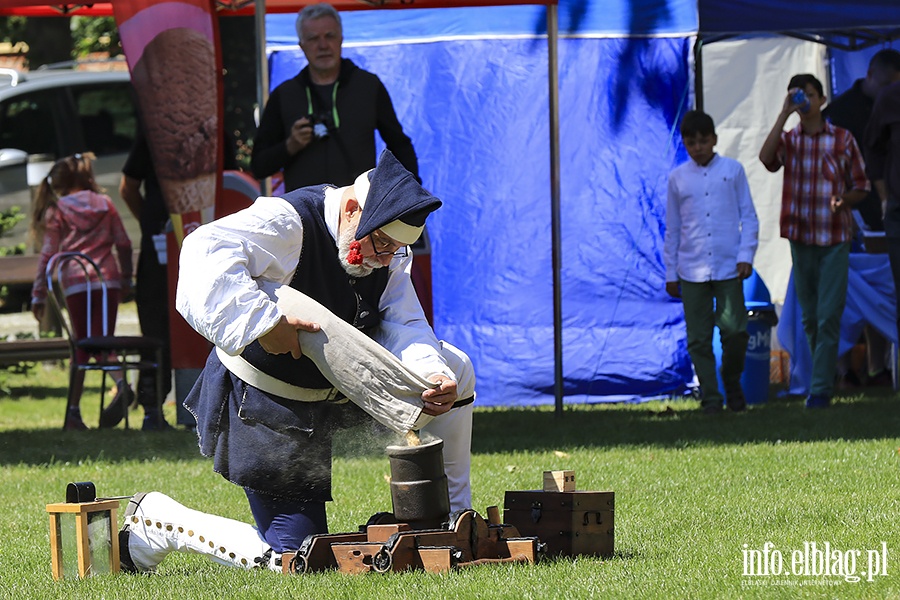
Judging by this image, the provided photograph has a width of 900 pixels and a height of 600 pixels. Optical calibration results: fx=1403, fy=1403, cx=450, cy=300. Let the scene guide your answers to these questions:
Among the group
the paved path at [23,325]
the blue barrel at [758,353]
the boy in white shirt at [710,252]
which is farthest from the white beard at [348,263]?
the paved path at [23,325]

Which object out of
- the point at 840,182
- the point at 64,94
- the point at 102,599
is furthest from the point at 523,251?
the point at 102,599

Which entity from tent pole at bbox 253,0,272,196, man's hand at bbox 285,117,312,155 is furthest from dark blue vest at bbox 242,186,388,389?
tent pole at bbox 253,0,272,196

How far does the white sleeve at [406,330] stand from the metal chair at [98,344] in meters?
4.77

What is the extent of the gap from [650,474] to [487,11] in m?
5.27

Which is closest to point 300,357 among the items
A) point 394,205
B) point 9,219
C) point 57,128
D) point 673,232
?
point 394,205

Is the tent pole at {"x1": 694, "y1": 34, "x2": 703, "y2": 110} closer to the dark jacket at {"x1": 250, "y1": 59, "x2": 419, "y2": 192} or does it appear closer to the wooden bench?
the dark jacket at {"x1": 250, "y1": 59, "x2": 419, "y2": 192}

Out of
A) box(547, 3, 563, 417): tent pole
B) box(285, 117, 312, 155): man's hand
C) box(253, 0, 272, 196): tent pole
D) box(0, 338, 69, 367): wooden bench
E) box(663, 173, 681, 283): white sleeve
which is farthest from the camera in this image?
box(0, 338, 69, 367): wooden bench

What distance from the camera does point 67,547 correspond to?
4.24 meters

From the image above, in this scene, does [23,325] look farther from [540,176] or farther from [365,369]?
[365,369]

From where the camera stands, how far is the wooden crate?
431 centimetres

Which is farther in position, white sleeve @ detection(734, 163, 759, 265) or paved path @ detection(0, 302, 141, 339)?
paved path @ detection(0, 302, 141, 339)

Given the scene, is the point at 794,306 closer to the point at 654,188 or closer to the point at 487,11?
the point at 654,188

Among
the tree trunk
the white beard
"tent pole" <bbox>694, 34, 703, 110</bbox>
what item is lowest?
the white beard

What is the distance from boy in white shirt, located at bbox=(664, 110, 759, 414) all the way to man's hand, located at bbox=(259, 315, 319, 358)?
549cm
